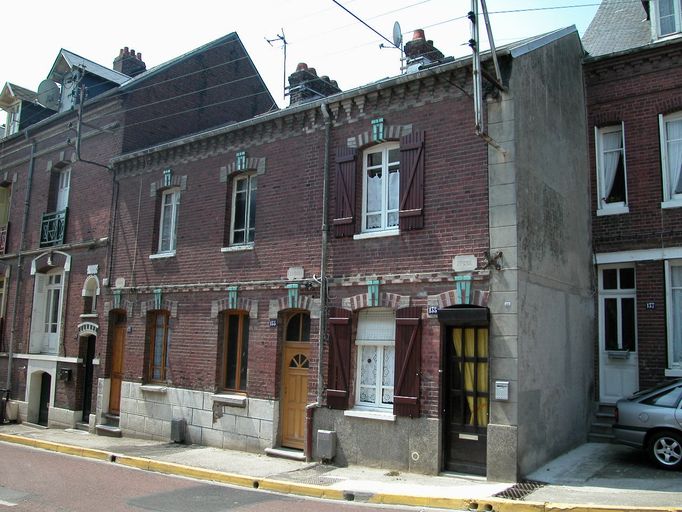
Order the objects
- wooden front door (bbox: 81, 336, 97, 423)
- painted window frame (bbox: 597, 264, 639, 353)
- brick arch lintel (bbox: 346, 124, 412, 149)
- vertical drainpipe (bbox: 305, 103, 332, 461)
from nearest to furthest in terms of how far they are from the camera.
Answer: brick arch lintel (bbox: 346, 124, 412, 149), vertical drainpipe (bbox: 305, 103, 332, 461), painted window frame (bbox: 597, 264, 639, 353), wooden front door (bbox: 81, 336, 97, 423)

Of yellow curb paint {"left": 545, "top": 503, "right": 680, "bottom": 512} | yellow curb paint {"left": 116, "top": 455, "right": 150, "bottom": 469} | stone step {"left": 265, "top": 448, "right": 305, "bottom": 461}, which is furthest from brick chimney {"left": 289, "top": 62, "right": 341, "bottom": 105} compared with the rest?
yellow curb paint {"left": 545, "top": 503, "right": 680, "bottom": 512}

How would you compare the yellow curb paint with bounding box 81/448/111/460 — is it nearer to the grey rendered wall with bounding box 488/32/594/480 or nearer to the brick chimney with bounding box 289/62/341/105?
the grey rendered wall with bounding box 488/32/594/480

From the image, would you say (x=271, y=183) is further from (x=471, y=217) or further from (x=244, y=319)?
(x=471, y=217)

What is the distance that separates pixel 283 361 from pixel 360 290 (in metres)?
2.59

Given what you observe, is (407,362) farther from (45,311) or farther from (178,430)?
(45,311)

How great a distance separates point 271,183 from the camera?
45.7ft

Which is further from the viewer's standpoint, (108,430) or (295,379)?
(108,430)

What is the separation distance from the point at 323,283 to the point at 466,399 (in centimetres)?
356

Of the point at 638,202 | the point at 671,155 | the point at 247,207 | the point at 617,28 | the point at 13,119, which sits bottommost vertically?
the point at 247,207

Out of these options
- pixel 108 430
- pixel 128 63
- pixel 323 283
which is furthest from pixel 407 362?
pixel 128 63

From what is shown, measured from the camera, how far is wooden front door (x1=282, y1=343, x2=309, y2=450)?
12758 mm

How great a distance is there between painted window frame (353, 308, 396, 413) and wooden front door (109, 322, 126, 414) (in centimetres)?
788

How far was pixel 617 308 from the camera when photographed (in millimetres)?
13672

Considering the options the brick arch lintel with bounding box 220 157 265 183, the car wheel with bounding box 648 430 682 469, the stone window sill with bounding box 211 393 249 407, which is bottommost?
the car wheel with bounding box 648 430 682 469
